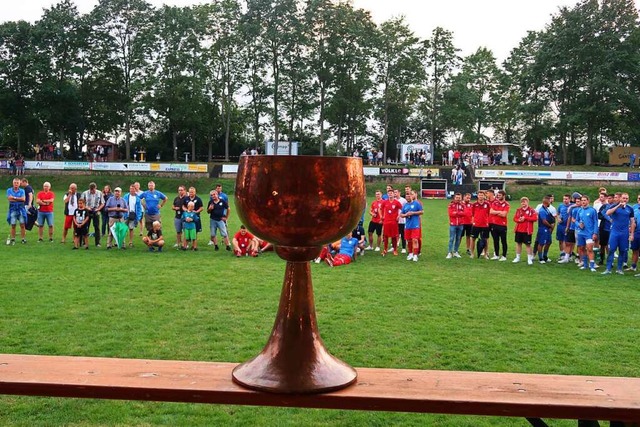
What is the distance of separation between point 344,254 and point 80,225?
7203mm

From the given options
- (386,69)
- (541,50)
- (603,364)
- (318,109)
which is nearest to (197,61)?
(318,109)

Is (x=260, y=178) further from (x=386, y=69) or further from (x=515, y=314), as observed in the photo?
(x=386, y=69)

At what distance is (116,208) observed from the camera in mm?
14977

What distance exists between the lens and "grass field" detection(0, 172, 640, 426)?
4.88 m

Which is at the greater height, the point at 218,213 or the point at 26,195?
the point at 26,195

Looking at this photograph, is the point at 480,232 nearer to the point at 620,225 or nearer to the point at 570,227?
the point at 570,227

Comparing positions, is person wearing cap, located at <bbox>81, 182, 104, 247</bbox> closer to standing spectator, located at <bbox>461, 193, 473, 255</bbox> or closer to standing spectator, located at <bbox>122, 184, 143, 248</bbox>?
standing spectator, located at <bbox>122, 184, 143, 248</bbox>

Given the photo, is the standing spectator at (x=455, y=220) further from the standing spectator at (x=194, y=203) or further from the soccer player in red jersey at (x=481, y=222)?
the standing spectator at (x=194, y=203)

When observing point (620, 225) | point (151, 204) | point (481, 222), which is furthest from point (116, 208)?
point (620, 225)

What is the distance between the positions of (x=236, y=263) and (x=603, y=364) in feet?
27.8

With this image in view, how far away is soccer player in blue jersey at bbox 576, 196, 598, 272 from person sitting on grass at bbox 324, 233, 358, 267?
208 inches

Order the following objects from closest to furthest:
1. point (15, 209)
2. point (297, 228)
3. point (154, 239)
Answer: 1. point (297, 228)
2. point (154, 239)
3. point (15, 209)

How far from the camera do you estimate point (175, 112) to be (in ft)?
166

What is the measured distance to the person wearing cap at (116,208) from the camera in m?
15.0
